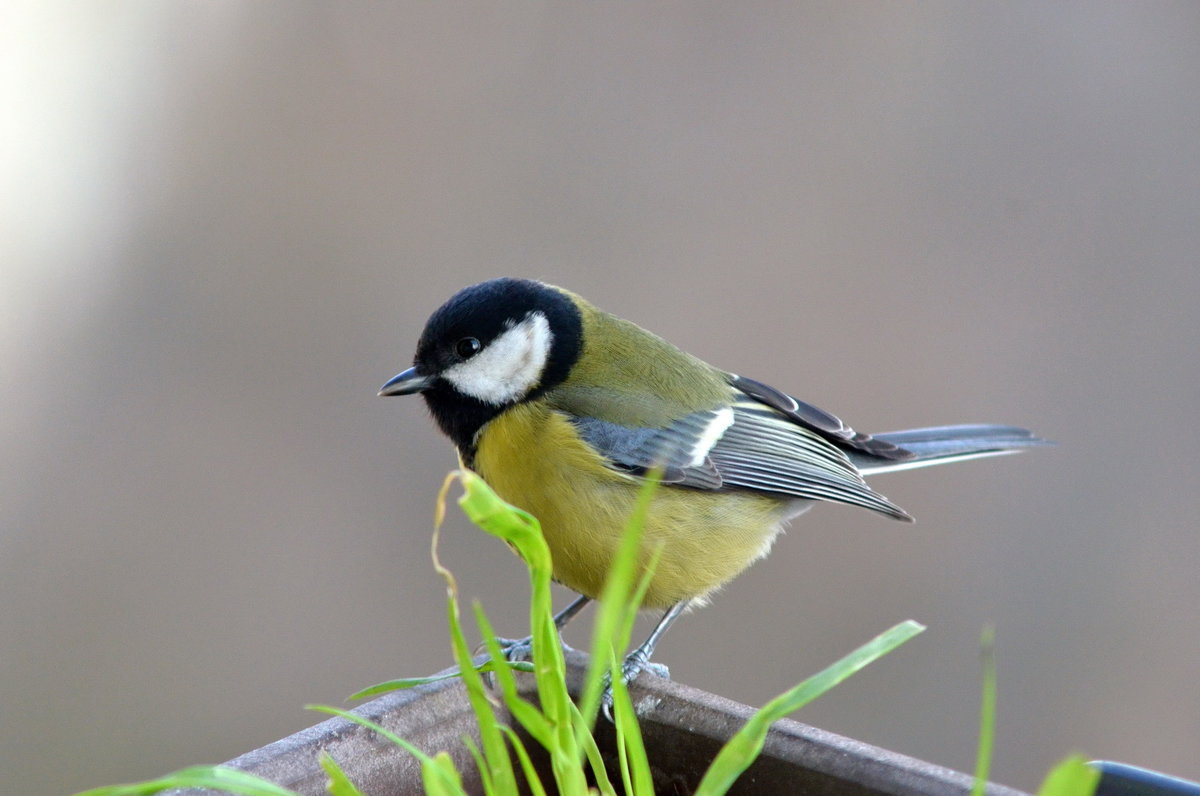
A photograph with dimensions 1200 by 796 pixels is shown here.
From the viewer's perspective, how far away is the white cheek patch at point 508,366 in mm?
1968

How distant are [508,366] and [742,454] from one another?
43 centimetres

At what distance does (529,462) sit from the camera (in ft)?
6.23

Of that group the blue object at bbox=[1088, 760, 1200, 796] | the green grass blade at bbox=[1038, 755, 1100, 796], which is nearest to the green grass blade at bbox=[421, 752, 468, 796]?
the green grass blade at bbox=[1038, 755, 1100, 796]

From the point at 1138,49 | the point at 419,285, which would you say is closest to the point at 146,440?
the point at 419,285

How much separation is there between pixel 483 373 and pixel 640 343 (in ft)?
1.04

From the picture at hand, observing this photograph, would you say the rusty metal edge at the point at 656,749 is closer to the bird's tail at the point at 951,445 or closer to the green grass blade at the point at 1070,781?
the green grass blade at the point at 1070,781

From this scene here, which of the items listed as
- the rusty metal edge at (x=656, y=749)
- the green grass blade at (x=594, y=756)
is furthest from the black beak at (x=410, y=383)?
the green grass blade at (x=594, y=756)

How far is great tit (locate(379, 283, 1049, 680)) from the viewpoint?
1.88 m

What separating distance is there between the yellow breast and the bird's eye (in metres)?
0.11

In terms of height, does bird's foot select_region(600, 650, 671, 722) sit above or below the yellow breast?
below

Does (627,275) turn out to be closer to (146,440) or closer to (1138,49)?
(146,440)

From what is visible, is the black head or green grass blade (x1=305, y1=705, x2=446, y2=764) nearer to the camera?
green grass blade (x1=305, y1=705, x2=446, y2=764)

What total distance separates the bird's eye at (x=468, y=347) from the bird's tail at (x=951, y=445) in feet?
2.70

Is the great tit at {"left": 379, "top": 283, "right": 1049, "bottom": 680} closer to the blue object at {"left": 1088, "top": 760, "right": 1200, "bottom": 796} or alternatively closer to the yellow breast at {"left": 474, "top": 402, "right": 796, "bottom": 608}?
the yellow breast at {"left": 474, "top": 402, "right": 796, "bottom": 608}
